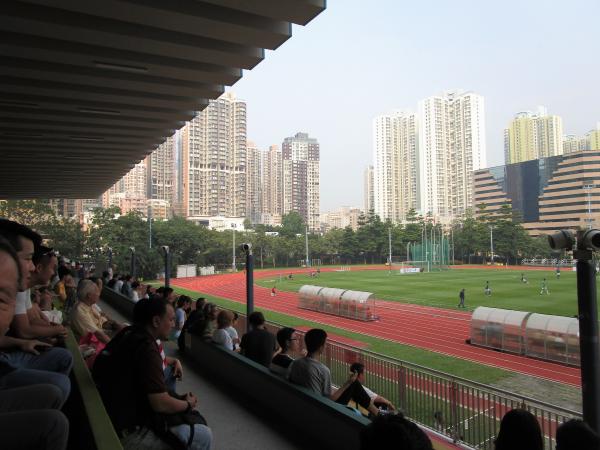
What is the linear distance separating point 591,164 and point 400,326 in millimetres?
69464

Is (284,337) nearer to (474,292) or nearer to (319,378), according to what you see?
(319,378)

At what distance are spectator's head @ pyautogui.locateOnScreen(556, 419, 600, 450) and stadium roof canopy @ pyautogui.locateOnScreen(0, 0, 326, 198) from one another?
4446 millimetres

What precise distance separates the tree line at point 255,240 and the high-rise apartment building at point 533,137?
51318 millimetres

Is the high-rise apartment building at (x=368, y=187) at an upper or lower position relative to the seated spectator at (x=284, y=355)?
upper

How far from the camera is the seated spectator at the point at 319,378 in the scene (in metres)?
4.12

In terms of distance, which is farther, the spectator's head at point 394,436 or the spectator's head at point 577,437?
the spectator's head at point 577,437

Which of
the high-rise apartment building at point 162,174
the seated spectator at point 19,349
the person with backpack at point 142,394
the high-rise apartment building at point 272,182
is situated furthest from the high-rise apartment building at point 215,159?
the person with backpack at point 142,394

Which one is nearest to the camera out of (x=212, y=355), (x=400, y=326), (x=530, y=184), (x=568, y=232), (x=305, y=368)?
(x=568, y=232)

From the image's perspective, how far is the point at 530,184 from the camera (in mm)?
90125

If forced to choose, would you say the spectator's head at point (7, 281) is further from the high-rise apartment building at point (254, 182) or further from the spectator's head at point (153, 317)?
the high-rise apartment building at point (254, 182)

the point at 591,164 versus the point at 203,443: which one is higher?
the point at 591,164

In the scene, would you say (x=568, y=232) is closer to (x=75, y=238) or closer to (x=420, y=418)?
(x=420, y=418)

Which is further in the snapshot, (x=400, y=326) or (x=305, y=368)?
(x=400, y=326)

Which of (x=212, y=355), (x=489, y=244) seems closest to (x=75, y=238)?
(x=212, y=355)
